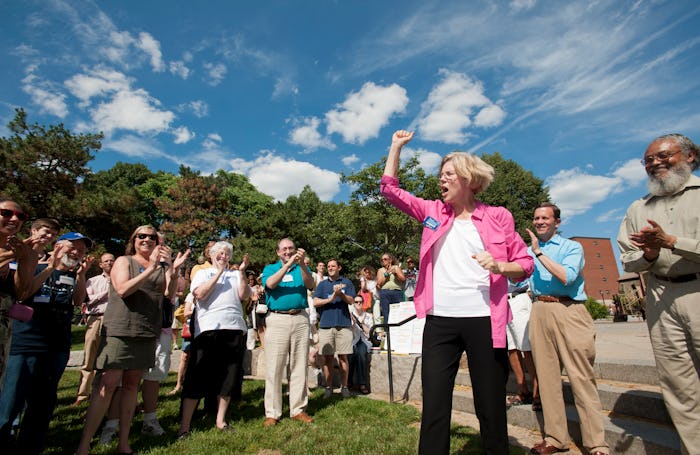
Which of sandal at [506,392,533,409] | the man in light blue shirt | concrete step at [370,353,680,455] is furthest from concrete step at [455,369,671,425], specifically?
the man in light blue shirt

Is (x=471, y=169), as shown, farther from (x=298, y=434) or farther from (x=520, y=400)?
(x=298, y=434)

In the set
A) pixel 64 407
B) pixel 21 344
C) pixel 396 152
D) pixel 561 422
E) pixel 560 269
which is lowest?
pixel 64 407

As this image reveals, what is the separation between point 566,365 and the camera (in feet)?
11.0

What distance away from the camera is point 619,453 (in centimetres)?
319

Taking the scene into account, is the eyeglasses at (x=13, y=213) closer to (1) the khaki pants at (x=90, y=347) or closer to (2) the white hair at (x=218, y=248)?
(2) the white hair at (x=218, y=248)

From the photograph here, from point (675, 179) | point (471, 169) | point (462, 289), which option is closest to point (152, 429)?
point (462, 289)

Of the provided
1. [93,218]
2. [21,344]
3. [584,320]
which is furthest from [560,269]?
[93,218]

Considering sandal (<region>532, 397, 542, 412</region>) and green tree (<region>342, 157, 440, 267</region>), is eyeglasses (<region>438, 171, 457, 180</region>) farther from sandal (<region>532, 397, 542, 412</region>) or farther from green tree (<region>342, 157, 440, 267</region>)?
green tree (<region>342, 157, 440, 267</region>)

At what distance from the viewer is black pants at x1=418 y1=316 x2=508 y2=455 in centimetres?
220

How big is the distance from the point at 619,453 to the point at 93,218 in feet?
73.6

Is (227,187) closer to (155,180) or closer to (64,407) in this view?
(155,180)

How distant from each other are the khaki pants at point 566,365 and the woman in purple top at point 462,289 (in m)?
1.33

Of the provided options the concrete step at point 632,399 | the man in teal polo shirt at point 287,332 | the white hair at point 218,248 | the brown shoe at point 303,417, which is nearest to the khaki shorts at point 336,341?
the man in teal polo shirt at point 287,332

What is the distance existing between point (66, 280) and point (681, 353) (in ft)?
16.9
